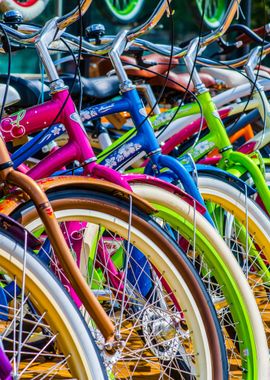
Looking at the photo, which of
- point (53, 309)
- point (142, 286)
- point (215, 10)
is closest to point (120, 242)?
point (142, 286)

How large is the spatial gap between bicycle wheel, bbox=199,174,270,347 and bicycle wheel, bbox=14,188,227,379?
1.60 feet

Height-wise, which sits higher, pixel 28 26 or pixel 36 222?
pixel 28 26

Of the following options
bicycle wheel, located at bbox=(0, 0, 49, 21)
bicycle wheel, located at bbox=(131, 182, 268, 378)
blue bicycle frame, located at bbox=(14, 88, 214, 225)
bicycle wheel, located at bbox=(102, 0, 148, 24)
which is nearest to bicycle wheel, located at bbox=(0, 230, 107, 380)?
bicycle wheel, located at bbox=(131, 182, 268, 378)

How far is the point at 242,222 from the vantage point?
3.29 meters

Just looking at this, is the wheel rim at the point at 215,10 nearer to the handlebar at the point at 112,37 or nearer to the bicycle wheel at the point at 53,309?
the handlebar at the point at 112,37

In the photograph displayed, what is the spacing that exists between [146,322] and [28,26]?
1133mm

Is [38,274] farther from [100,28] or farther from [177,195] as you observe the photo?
[100,28]

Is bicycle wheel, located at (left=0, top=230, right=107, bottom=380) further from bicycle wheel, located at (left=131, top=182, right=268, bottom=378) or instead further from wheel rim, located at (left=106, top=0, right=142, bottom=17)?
wheel rim, located at (left=106, top=0, right=142, bottom=17)

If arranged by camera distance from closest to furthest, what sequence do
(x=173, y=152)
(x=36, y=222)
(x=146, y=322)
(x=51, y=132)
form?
1. (x=36, y=222)
2. (x=146, y=322)
3. (x=51, y=132)
4. (x=173, y=152)

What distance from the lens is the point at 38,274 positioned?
6.73ft

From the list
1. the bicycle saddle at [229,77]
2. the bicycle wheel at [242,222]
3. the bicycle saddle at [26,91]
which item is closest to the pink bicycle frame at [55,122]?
the bicycle wheel at [242,222]

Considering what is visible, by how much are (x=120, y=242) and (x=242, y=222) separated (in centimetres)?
81

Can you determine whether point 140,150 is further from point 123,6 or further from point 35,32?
point 123,6

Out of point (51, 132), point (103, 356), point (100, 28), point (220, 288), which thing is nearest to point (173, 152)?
point (100, 28)
